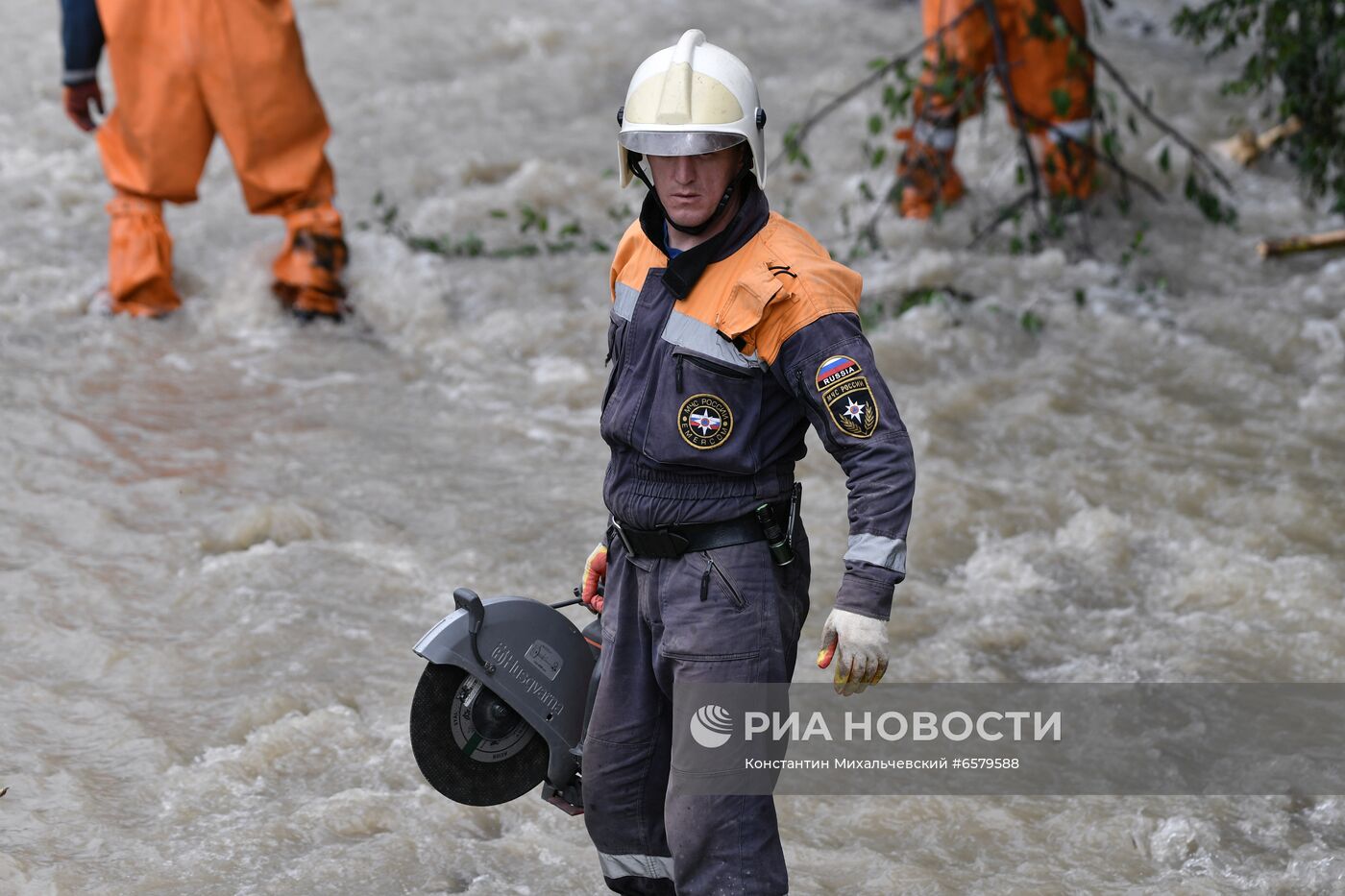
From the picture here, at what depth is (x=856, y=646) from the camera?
250 centimetres

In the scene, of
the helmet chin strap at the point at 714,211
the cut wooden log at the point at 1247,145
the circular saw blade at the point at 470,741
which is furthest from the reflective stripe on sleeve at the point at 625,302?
the cut wooden log at the point at 1247,145

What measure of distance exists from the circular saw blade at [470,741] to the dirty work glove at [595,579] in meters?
0.28

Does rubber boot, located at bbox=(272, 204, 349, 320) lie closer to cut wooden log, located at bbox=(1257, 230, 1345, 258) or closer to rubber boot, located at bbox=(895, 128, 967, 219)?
rubber boot, located at bbox=(895, 128, 967, 219)

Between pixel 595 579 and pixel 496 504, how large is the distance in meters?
2.04

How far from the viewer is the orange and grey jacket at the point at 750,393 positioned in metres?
→ 2.54

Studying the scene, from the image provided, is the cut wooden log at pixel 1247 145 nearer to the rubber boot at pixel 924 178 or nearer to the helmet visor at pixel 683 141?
the rubber boot at pixel 924 178

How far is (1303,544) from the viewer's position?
4.81m

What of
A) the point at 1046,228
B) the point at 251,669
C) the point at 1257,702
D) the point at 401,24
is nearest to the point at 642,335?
the point at 251,669

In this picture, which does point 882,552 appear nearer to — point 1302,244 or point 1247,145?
point 1302,244

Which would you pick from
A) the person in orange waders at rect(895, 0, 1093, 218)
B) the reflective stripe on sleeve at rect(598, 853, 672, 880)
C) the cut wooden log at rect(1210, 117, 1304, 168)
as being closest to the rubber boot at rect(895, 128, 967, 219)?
the person in orange waders at rect(895, 0, 1093, 218)

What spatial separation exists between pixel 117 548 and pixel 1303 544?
3.52 m

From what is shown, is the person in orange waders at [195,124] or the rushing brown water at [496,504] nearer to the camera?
the rushing brown water at [496,504]

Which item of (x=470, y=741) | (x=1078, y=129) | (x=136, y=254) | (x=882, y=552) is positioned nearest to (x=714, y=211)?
(x=882, y=552)

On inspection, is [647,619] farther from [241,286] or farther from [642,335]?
[241,286]
